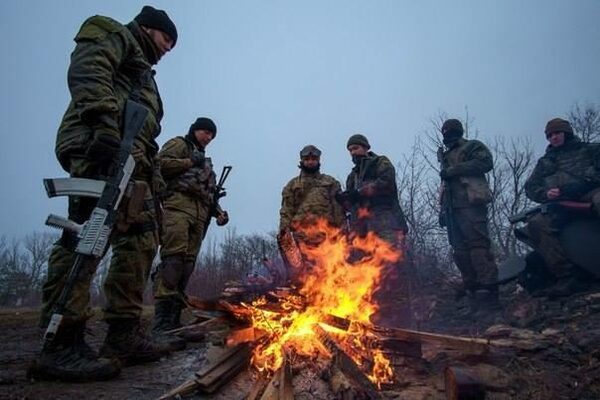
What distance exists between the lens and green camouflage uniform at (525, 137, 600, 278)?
5.18m

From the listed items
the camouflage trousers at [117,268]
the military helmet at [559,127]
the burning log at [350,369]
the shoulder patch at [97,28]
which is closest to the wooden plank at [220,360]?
the burning log at [350,369]

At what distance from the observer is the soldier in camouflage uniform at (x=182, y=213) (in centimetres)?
435

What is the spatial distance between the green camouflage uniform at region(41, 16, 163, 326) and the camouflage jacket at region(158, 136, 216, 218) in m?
1.32

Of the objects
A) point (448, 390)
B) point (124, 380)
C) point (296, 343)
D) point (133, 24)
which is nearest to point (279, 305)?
point (296, 343)

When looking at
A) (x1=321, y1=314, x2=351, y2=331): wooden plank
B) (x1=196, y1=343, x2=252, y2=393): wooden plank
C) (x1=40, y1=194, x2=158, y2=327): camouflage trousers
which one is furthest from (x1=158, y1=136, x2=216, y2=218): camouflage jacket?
(x1=321, y1=314, x2=351, y2=331): wooden plank

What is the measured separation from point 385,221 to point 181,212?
2.91 meters

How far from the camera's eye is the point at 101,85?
262 centimetres

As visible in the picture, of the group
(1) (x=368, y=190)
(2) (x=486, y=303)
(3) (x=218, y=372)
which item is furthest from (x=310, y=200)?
(3) (x=218, y=372)

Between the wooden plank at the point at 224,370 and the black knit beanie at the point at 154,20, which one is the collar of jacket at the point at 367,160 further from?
the wooden plank at the point at 224,370

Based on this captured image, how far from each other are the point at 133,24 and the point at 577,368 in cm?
434

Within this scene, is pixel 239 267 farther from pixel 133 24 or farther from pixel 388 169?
pixel 133 24

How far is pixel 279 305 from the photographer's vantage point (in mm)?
3104

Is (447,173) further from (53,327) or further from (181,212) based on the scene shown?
(53,327)

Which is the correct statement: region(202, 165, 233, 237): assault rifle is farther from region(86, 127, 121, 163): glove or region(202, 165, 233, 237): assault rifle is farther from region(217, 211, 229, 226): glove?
region(86, 127, 121, 163): glove
